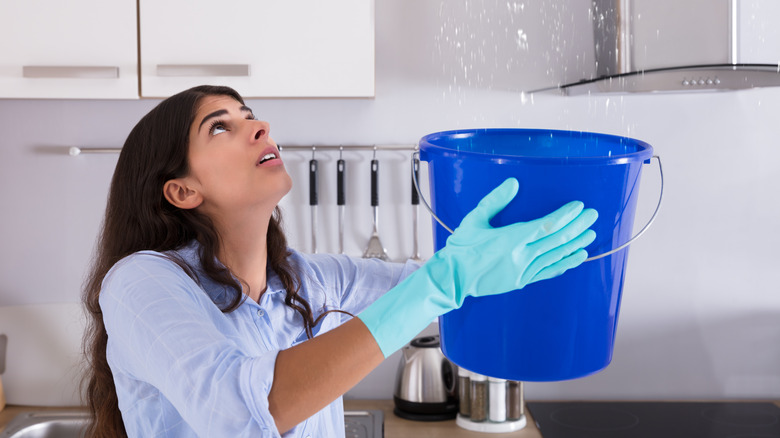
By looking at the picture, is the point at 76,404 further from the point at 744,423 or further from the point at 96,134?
the point at 744,423

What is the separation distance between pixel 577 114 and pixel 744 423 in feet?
2.75

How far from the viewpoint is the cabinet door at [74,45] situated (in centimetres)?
159

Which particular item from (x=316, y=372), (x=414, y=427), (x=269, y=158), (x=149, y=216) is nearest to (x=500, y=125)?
(x=414, y=427)

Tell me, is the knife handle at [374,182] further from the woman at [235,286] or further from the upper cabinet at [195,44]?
the woman at [235,286]

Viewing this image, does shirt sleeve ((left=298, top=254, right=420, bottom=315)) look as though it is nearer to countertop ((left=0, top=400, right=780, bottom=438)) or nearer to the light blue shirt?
the light blue shirt

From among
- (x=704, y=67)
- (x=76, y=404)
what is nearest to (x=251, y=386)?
(x=704, y=67)

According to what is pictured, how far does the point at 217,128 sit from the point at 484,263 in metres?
0.49

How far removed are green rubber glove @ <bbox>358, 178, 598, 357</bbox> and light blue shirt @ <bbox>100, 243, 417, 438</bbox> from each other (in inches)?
5.7

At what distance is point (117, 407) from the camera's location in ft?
3.85

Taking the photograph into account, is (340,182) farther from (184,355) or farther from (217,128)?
(184,355)

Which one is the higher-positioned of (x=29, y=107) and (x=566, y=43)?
(x=566, y=43)

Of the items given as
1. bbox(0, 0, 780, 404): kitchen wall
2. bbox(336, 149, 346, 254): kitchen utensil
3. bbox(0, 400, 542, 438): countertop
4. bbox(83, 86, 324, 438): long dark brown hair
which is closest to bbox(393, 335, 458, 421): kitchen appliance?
bbox(0, 400, 542, 438): countertop

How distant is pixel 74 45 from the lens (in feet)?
5.24

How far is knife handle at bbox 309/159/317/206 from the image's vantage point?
189cm
